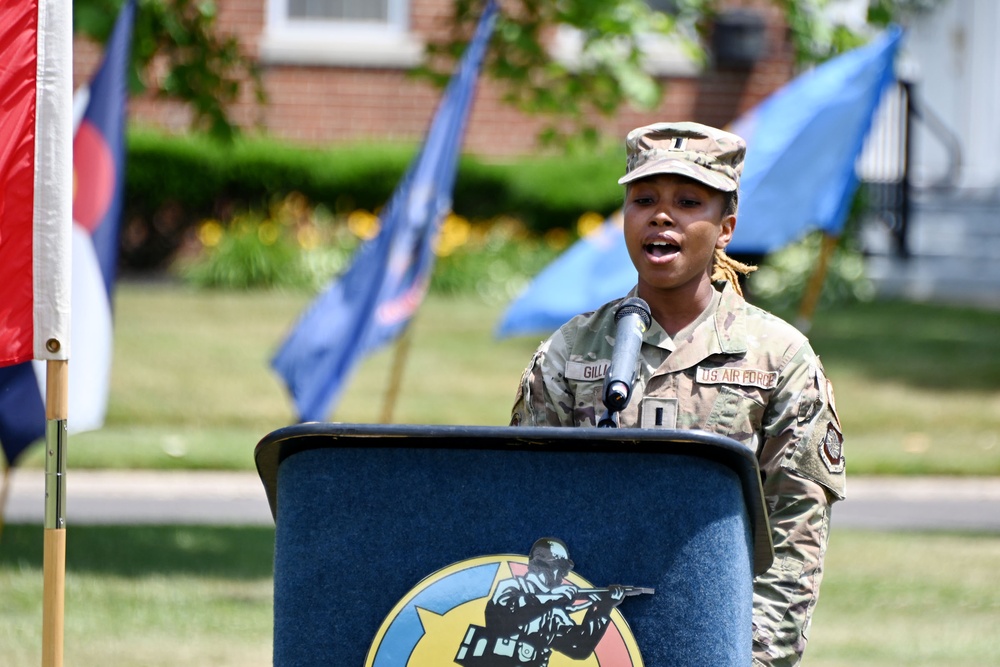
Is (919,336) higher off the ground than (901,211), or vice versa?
(901,211)

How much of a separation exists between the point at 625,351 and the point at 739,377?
1.02ft

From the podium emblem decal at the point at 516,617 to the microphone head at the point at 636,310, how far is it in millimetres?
562

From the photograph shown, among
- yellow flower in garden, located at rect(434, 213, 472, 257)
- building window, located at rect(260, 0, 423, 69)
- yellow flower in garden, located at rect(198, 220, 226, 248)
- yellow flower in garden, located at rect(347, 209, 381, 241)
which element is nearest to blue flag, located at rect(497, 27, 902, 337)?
yellow flower in garden, located at rect(434, 213, 472, 257)

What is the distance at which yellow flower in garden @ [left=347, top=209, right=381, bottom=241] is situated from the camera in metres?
16.6

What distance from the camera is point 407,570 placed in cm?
243

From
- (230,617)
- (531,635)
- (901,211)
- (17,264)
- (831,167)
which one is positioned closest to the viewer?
(531,635)

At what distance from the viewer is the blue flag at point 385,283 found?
24.9 feet

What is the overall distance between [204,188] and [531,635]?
15079 mm

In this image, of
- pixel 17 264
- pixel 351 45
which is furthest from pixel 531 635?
pixel 351 45

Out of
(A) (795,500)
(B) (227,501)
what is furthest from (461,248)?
(A) (795,500)

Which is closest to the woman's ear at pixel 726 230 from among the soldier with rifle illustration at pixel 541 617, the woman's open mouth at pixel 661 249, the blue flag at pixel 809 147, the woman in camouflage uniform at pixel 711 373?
the woman in camouflage uniform at pixel 711 373

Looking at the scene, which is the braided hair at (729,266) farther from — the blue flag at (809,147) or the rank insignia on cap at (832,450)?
the blue flag at (809,147)

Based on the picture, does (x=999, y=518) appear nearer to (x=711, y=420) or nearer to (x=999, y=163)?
(x=711, y=420)

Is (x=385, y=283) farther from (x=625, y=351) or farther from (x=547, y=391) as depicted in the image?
(x=625, y=351)
